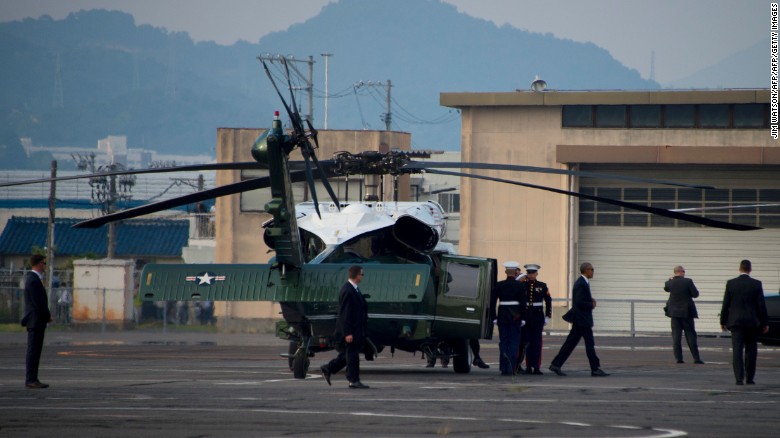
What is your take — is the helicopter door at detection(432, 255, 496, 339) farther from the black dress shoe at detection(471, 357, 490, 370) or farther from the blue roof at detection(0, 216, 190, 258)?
the blue roof at detection(0, 216, 190, 258)

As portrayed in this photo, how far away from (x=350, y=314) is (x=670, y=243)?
27565 mm

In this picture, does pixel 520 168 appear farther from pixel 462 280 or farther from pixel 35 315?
pixel 35 315

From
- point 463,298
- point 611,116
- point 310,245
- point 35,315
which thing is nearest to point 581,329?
point 463,298

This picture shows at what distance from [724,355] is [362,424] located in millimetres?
16955

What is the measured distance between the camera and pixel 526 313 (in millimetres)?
19969

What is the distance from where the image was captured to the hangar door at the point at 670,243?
40875 mm

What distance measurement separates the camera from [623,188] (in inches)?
1634

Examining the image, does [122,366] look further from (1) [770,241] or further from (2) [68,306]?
(1) [770,241]

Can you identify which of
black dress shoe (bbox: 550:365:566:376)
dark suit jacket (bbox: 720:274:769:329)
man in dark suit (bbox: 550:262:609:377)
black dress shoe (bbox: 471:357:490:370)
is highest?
dark suit jacket (bbox: 720:274:769:329)

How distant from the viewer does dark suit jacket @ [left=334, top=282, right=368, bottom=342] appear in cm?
1655

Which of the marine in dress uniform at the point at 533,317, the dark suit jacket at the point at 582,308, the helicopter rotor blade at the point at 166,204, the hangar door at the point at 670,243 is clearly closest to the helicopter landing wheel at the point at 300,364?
the helicopter rotor blade at the point at 166,204

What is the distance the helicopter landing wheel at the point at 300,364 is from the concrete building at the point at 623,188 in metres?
23.0

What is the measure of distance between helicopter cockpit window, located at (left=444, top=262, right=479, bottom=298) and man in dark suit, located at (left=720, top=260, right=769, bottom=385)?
4.28m

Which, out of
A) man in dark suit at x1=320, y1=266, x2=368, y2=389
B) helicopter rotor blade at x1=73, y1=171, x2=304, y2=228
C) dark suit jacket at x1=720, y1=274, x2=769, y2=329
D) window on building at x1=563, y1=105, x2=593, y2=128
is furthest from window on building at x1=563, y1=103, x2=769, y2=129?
man in dark suit at x1=320, y1=266, x2=368, y2=389
